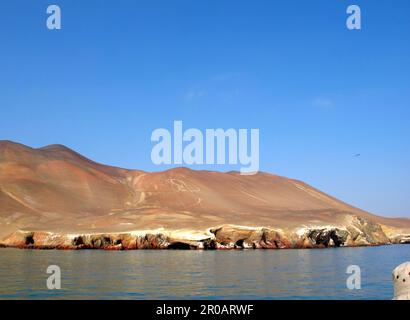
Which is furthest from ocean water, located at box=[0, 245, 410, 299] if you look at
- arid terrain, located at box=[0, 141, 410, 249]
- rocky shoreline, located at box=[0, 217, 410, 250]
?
arid terrain, located at box=[0, 141, 410, 249]

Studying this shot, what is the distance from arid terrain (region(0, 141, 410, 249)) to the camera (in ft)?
330

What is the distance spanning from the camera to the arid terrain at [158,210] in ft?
330

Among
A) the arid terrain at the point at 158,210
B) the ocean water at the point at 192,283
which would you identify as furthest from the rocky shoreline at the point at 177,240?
the ocean water at the point at 192,283

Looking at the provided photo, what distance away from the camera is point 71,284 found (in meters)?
34.5

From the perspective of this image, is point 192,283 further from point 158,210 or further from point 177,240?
point 158,210

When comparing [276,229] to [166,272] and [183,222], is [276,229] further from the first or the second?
[166,272]

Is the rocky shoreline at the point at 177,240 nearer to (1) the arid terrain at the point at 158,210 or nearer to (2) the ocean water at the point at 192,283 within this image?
(1) the arid terrain at the point at 158,210

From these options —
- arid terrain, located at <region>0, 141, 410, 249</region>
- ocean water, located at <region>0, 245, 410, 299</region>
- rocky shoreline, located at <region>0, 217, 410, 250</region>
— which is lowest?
ocean water, located at <region>0, 245, 410, 299</region>

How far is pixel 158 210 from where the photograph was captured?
132125 mm

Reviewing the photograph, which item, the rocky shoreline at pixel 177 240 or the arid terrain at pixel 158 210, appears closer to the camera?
the rocky shoreline at pixel 177 240

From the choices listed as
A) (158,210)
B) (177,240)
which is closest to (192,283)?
(177,240)

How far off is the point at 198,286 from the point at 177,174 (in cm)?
14714

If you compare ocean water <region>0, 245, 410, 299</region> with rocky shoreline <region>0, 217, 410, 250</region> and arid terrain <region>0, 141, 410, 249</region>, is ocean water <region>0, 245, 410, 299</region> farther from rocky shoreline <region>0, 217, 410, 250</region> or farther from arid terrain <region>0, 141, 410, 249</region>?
arid terrain <region>0, 141, 410, 249</region>
